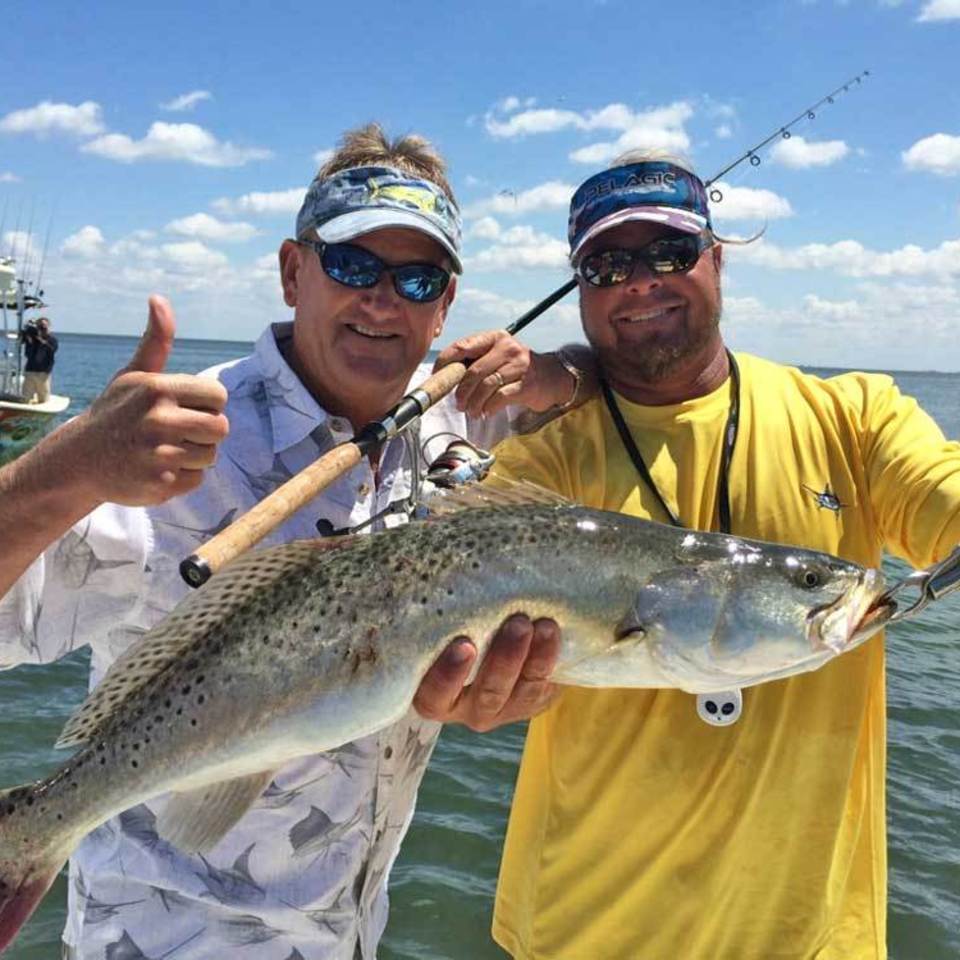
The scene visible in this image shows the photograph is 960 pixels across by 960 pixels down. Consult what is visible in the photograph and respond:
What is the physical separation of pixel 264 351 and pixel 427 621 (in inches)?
52.5

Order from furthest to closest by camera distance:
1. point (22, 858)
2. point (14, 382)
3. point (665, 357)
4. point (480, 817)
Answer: point (14, 382), point (480, 817), point (665, 357), point (22, 858)

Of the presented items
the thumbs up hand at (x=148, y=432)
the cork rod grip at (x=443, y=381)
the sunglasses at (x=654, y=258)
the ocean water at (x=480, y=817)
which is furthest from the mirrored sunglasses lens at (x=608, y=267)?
the ocean water at (x=480, y=817)

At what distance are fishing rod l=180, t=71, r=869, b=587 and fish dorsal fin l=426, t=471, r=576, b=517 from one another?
0.29 meters

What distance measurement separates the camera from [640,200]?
369cm

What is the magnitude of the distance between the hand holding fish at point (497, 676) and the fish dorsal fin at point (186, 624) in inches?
20.7

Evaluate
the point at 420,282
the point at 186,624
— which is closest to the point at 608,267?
the point at 420,282

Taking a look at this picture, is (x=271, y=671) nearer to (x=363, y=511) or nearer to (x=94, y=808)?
(x=94, y=808)

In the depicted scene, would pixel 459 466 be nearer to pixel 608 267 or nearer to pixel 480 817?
pixel 608 267

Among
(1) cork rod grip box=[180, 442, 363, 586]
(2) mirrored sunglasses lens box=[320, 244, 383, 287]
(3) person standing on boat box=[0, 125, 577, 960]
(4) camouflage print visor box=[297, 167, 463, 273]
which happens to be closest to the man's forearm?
(3) person standing on boat box=[0, 125, 577, 960]

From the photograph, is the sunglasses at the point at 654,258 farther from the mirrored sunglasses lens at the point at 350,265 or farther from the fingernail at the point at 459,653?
the fingernail at the point at 459,653

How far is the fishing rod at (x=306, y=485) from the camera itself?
256cm

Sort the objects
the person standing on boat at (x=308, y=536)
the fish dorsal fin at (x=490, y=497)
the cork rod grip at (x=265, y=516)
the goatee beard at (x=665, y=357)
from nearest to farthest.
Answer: the cork rod grip at (x=265, y=516)
the person standing on boat at (x=308, y=536)
the fish dorsal fin at (x=490, y=497)
the goatee beard at (x=665, y=357)

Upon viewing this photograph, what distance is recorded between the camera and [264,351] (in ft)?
11.6

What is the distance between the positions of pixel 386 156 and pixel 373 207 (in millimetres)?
366
